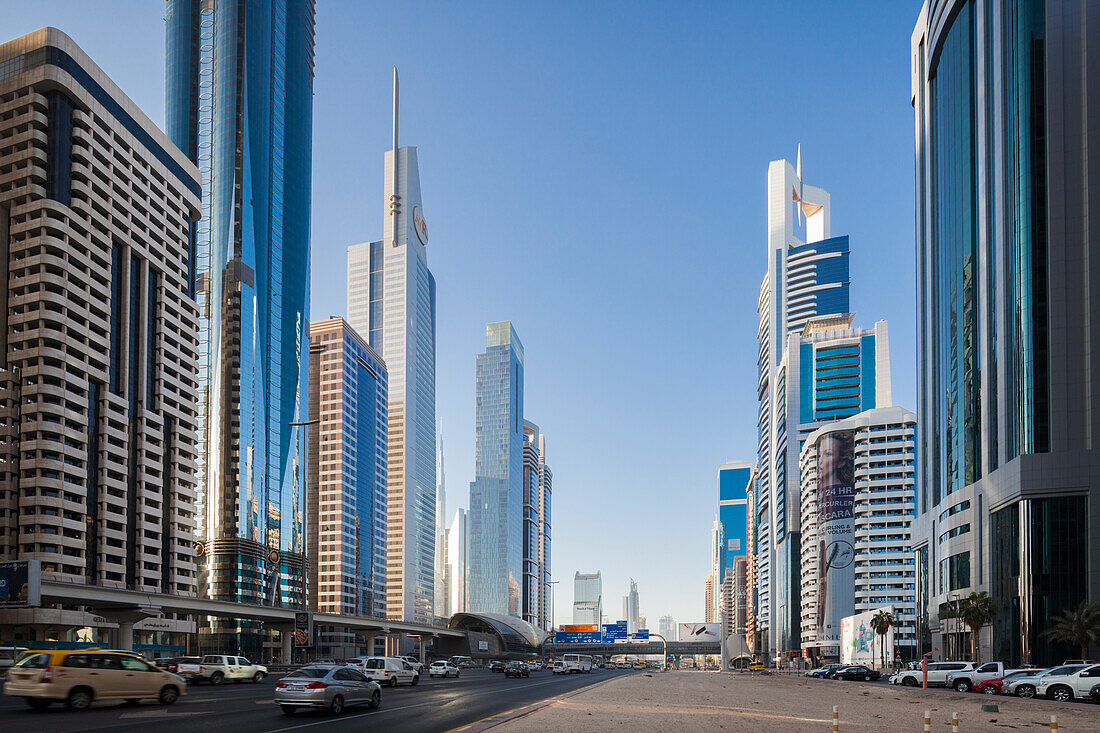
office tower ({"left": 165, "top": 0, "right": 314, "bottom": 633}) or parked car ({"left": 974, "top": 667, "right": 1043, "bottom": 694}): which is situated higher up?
office tower ({"left": 165, "top": 0, "right": 314, "bottom": 633})

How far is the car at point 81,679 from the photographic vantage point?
92.1 feet

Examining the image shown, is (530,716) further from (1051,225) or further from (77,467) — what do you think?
(77,467)

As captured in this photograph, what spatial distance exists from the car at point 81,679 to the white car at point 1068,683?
38327mm

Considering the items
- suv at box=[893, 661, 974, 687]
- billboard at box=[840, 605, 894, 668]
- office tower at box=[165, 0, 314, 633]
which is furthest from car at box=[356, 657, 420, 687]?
office tower at box=[165, 0, 314, 633]

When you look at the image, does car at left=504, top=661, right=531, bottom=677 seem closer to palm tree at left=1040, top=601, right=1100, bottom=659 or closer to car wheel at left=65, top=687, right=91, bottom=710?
palm tree at left=1040, top=601, right=1100, bottom=659

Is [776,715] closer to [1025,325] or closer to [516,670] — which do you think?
[516,670]

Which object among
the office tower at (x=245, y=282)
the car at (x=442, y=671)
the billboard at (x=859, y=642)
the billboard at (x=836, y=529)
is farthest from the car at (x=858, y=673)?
the office tower at (x=245, y=282)

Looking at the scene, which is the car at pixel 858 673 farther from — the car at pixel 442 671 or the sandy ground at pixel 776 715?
the sandy ground at pixel 776 715

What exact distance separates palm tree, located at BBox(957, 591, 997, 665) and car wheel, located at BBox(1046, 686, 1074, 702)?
39.3 metres

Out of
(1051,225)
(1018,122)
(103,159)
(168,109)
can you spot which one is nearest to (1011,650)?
(1051,225)

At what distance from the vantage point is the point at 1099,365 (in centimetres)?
7781

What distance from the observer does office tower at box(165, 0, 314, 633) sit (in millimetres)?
171000

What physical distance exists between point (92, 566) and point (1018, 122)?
115813 mm

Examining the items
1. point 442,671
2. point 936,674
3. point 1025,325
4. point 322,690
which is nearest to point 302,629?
point 322,690
